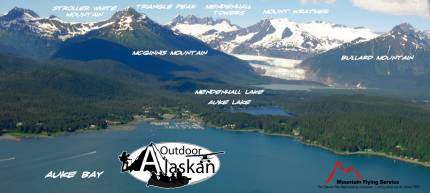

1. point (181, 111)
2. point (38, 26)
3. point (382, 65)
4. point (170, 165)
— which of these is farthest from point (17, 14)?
point (170, 165)

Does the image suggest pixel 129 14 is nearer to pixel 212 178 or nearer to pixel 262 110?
pixel 262 110

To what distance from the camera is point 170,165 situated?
22734 millimetres

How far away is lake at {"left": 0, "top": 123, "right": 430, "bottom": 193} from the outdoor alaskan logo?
4.86 metres

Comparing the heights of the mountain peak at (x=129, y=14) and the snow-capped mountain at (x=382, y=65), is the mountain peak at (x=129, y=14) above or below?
above

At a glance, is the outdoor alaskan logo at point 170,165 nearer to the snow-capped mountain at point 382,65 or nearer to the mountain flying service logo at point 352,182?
the mountain flying service logo at point 352,182

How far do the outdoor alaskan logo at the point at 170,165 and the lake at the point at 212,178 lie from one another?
4.86 meters

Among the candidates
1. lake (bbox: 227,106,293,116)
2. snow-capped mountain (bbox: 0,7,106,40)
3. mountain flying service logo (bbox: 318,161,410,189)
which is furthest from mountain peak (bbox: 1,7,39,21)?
mountain flying service logo (bbox: 318,161,410,189)

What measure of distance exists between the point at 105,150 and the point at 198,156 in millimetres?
15259

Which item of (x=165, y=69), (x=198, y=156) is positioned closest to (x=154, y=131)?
(x=198, y=156)

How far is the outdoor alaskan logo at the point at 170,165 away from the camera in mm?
22812

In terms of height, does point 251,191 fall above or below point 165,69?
below

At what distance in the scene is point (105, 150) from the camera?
1496 inches

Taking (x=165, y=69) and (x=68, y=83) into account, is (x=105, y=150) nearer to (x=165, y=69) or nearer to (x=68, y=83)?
(x=68, y=83)

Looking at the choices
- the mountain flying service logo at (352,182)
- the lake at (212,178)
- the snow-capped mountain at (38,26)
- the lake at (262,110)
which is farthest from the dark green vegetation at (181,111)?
the snow-capped mountain at (38,26)
